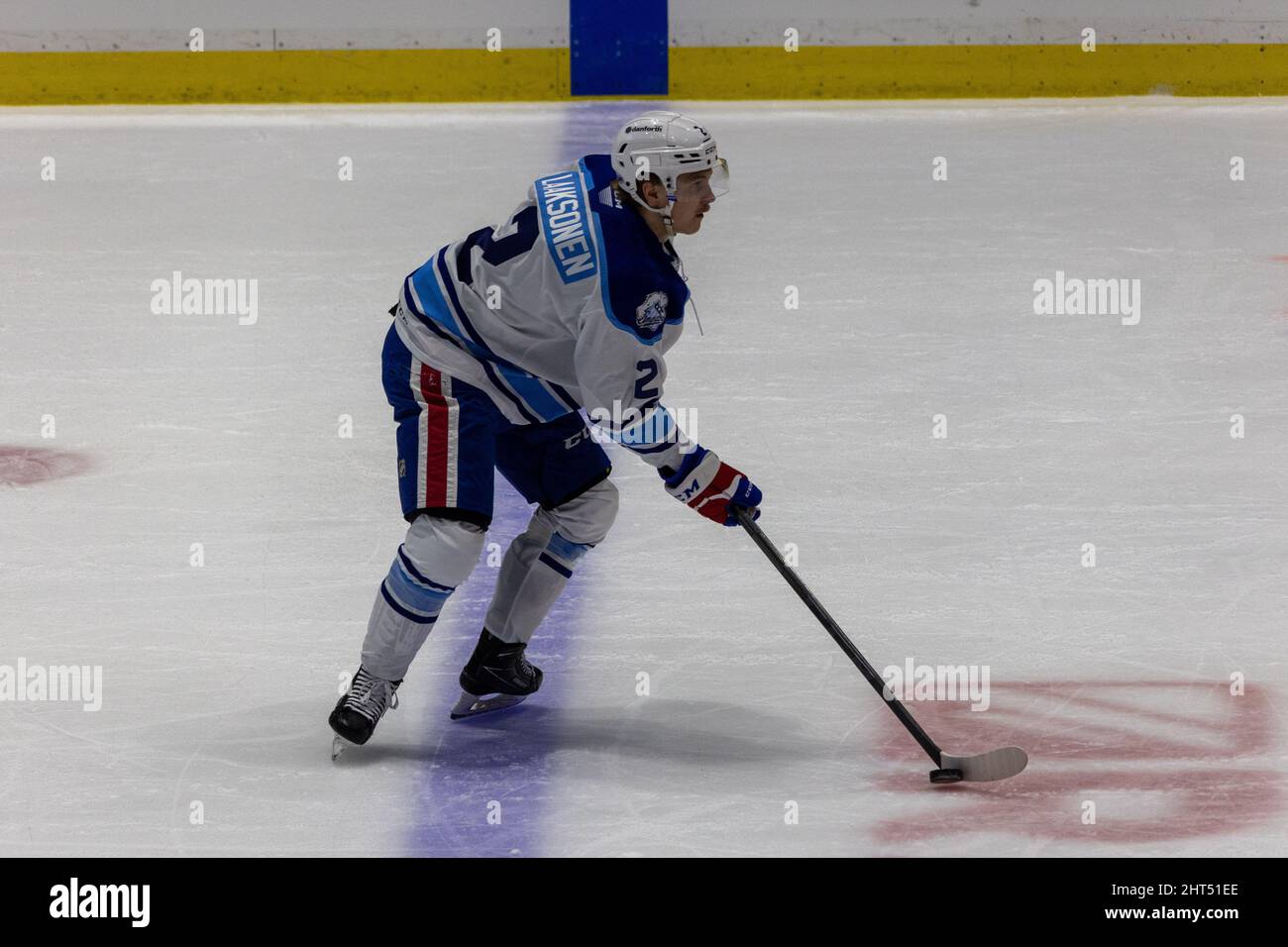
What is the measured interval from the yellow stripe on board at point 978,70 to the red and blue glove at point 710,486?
5.78m

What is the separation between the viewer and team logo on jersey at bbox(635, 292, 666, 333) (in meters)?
3.24

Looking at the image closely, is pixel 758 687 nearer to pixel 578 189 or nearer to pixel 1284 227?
pixel 578 189

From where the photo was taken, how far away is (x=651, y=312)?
10.7ft

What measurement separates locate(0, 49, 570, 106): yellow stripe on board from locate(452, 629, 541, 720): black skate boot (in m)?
5.65

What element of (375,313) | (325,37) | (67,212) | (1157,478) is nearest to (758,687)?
(1157,478)

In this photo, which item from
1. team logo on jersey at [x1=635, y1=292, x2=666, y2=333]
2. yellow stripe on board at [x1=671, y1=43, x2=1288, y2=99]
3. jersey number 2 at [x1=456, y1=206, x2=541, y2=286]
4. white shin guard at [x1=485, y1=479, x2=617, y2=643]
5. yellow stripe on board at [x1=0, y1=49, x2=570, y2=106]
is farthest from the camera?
yellow stripe on board at [x1=0, y1=49, x2=570, y2=106]

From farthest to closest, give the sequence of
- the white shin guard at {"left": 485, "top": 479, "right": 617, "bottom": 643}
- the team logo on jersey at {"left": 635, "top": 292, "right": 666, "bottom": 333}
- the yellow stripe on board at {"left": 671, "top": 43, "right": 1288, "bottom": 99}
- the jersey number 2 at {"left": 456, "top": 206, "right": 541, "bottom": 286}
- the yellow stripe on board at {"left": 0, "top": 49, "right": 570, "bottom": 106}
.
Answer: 1. the yellow stripe on board at {"left": 0, "top": 49, "right": 570, "bottom": 106}
2. the yellow stripe on board at {"left": 671, "top": 43, "right": 1288, "bottom": 99}
3. the white shin guard at {"left": 485, "top": 479, "right": 617, "bottom": 643}
4. the jersey number 2 at {"left": 456, "top": 206, "right": 541, "bottom": 286}
5. the team logo on jersey at {"left": 635, "top": 292, "right": 666, "bottom": 333}

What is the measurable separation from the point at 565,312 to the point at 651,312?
161 millimetres

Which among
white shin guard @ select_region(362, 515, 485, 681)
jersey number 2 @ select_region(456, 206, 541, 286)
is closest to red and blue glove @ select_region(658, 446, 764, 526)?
white shin guard @ select_region(362, 515, 485, 681)

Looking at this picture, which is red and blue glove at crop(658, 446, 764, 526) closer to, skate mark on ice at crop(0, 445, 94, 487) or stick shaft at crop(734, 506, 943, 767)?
stick shaft at crop(734, 506, 943, 767)

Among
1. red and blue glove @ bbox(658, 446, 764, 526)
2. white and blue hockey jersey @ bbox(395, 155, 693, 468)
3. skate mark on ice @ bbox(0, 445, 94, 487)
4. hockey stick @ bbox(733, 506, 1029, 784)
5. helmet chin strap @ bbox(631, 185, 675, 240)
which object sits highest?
helmet chin strap @ bbox(631, 185, 675, 240)

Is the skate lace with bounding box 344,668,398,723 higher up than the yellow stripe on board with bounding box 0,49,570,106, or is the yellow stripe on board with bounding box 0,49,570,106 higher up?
the yellow stripe on board with bounding box 0,49,570,106

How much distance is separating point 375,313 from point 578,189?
2.95 metres

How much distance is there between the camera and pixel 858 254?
667 centimetres
